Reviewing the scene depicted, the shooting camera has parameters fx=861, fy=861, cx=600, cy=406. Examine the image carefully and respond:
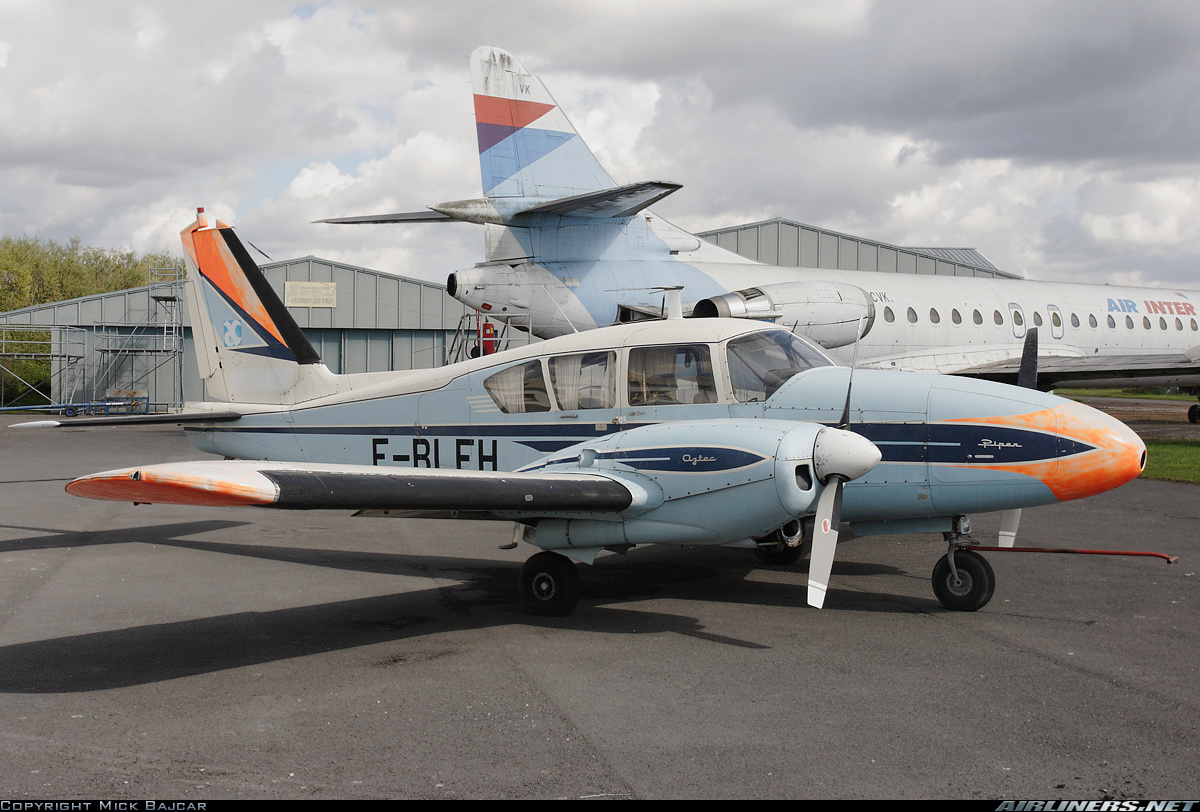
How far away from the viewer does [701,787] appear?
3979mm

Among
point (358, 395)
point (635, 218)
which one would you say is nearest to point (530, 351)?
point (358, 395)

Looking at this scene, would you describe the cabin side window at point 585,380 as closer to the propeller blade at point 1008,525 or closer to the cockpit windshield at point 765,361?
the cockpit windshield at point 765,361

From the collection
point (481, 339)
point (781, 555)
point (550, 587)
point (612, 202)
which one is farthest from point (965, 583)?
point (481, 339)

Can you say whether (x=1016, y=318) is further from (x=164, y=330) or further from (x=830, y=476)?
(x=164, y=330)

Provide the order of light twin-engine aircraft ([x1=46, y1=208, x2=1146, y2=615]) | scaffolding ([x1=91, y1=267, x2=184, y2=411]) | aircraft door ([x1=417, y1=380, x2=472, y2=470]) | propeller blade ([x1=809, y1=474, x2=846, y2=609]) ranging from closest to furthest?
light twin-engine aircraft ([x1=46, y1=208, x2=1146, y2=615]) < propeller blade ([x1=809, y1=474, x2=846, y2=609]) < aircraft door ([x1=417, y1=380, x2=472, y2=470]) < scaffolding ([x1=91, y1=267, x2=184, y2=411])

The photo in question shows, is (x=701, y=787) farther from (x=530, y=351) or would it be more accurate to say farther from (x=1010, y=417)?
(x=530, y=351)

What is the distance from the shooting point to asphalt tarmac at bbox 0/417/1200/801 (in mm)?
4113

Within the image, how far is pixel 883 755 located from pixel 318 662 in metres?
3.73

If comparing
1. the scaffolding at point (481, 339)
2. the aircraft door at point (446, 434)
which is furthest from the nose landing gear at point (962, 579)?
the scaffolding at point (481, 339)

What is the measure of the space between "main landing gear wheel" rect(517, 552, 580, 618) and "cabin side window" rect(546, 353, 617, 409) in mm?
1498

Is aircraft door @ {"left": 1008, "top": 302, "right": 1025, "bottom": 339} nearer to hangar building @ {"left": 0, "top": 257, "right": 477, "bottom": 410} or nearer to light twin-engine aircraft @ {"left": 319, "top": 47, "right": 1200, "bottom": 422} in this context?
light twin-engine aircraft @ {"left": 319, "top": 47, "right": 1200, "bottom": 422}

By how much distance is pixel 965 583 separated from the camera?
722 cm

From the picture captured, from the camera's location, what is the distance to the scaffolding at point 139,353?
3647cm

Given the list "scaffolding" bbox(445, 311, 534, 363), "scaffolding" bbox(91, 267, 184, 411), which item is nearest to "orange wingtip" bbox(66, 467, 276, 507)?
"scaffolding" bbox(445, 311, 534, 363)
